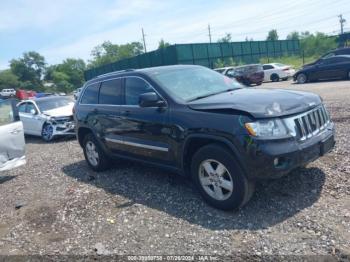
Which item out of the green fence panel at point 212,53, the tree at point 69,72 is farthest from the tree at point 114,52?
the green fence panel at point 212,53

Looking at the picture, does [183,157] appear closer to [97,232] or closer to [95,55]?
[97,232]

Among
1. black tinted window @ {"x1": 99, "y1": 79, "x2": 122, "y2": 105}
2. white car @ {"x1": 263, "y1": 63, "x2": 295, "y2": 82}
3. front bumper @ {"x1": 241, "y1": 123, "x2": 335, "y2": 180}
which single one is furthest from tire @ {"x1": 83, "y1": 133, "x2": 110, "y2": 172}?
white car @ {"x1": 263, "y1": 63, "x2": 295, "y2": 82}

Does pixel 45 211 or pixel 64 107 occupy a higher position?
pixel 64 107

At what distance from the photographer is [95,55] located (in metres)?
105

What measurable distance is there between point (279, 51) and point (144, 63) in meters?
18.8

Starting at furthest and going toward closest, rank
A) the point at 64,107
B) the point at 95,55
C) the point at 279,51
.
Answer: the point at 95,55 < the point at 279,51 < the point at 64,107

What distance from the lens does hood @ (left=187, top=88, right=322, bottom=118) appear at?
4.07 m

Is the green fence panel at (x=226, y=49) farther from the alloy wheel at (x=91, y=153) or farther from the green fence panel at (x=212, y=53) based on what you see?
the alloy wheel at (x=91, y=153)

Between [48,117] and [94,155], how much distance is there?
5.40 m

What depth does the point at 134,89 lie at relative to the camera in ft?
18.7

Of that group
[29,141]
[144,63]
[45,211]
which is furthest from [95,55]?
[45,211]

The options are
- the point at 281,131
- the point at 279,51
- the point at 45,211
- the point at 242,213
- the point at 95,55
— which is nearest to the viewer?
the point at 281,131

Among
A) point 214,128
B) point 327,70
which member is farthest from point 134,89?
point 327,70

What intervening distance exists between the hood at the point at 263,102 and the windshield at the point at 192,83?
293mm
